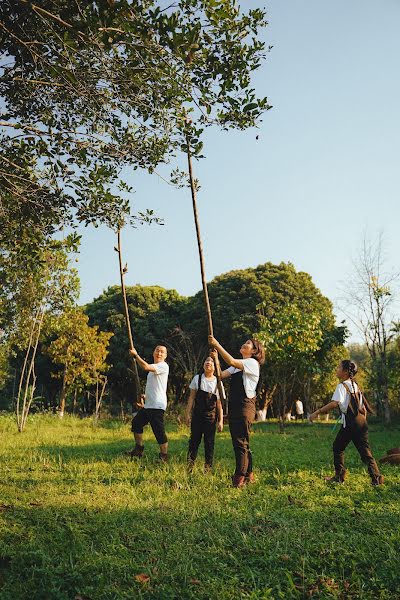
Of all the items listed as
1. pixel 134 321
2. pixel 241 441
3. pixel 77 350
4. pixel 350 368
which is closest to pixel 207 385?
pixel 241 441

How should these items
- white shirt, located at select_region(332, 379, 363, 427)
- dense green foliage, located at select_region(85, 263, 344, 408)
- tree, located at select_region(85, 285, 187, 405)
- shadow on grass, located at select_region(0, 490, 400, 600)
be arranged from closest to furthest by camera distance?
shadow on grass, located at select_region(0, 490, 400, 600) < white shirt, located at select_region(332, 379, 363, 427) < dense green foliage, located at select_region(85, 263, 344, 408) < tree, located at select_region(85, 285, 187, 405)

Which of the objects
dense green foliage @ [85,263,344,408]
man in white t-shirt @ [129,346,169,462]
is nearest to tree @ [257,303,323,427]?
dense green foliage @ [85,263,344,408]

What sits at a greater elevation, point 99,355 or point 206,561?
point 99,355

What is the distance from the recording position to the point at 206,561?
4.12m

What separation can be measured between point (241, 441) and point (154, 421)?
6.61 feet

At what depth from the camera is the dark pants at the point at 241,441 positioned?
6.77 m

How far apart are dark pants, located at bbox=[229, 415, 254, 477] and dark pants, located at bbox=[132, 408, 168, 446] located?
174cm

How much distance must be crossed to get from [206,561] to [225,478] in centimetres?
297

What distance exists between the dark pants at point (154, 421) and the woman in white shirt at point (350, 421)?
2.62 metres

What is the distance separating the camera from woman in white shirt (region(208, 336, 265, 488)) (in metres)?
6.84

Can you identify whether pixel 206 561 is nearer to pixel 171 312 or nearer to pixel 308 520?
pixel 308 520

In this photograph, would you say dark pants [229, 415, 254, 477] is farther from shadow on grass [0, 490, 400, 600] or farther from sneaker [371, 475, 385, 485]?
sneaker [371, 475, 385, 485]

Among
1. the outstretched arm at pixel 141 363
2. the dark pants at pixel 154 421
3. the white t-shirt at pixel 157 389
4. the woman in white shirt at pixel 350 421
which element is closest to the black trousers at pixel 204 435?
the dark pants at pixel 154 421

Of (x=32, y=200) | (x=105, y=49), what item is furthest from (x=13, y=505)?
(x=105, y=49)
